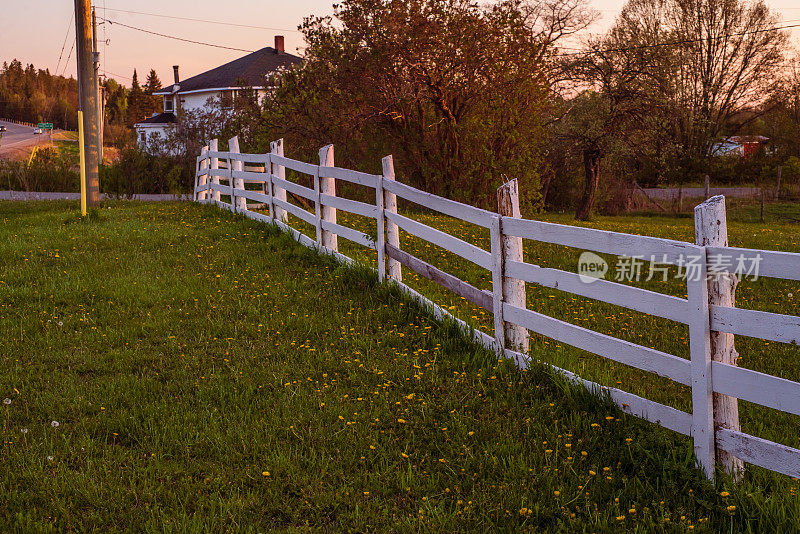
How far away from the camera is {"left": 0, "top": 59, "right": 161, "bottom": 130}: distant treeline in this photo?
13188 cm

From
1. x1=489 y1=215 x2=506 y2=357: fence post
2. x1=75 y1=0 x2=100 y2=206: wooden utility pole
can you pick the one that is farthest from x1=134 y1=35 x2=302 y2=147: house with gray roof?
x1=489 y1=215 x2=506 y2=357: fence post

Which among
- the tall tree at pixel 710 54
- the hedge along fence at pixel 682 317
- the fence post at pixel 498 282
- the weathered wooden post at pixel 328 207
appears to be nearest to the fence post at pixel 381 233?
the hedge along fence at pixel 682 317

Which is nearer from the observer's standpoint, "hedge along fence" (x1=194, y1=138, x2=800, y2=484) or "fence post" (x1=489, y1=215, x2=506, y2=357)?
"hedge along fence" (x1=194, y1=138, x2=800, y2=484)

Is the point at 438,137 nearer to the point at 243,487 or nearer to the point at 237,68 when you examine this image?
the point at 243,487

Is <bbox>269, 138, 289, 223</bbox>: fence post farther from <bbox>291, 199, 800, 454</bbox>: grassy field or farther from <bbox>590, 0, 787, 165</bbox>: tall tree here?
<bbox>590, 0, 787, 165</bbox>: tall tree

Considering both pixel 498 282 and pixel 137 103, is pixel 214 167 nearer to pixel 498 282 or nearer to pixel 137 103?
pixel 498 282

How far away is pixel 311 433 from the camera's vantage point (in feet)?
15.0

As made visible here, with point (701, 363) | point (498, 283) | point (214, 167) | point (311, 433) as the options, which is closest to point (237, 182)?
point (214, 167)

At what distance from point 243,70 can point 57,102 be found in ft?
307

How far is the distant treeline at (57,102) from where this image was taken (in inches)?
5192

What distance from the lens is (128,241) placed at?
11.8 m

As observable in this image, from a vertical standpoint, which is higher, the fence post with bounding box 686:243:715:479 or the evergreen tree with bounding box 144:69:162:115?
the evergreen tree with bounding box 144:69:162:115

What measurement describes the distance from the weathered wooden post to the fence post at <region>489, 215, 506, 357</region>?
4260 mm

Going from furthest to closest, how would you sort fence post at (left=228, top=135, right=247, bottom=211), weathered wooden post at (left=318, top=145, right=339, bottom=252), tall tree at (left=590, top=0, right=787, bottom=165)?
tall tree at (left=590, top=0, right=787, bottom=165)
fence post at (left=228, top=135, right=247, bottom=211)
weathered wooden post at (left=318, top=145, right=339, bottom=252)
